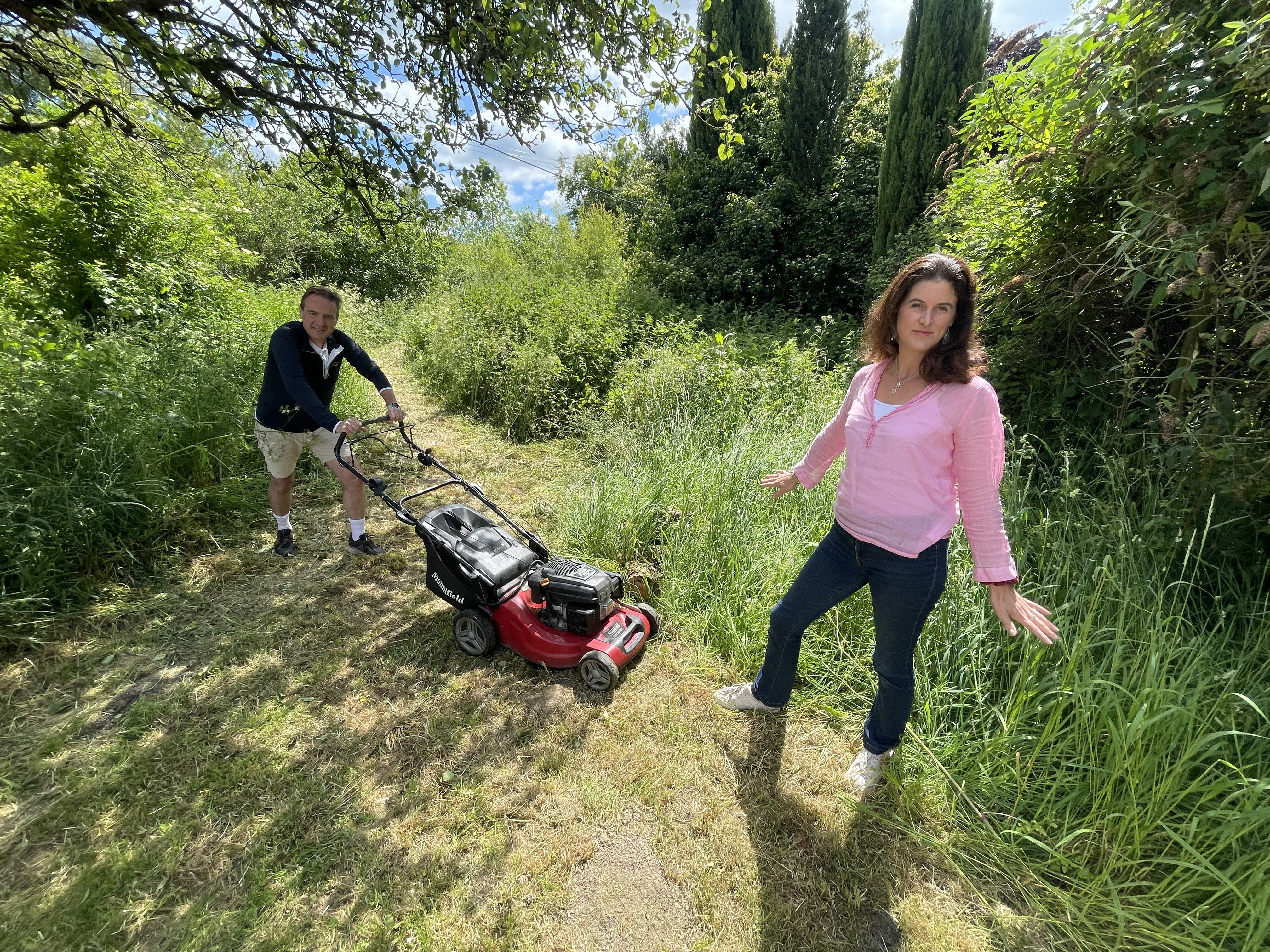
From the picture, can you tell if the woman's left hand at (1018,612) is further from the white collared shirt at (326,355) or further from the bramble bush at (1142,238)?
the white collared shirt at (326,355)

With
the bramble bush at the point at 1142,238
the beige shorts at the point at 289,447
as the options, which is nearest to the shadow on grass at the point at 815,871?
the bramble bush at the point at 1142,238

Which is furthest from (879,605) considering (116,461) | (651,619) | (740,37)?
(740,37)

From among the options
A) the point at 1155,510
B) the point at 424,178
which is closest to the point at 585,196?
the point at 424,178

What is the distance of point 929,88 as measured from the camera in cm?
717

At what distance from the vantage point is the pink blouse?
1.58 meters

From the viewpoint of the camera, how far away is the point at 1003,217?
3199mm

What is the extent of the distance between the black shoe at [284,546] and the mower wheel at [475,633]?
1759 mm

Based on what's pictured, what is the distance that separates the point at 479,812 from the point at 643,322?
6.39m

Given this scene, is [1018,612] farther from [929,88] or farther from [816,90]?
[816,90]

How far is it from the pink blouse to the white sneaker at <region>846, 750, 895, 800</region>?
37.7 inches

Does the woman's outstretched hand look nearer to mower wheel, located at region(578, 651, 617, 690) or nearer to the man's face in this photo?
mower wheel, located at region(578, 651, 617, 690)

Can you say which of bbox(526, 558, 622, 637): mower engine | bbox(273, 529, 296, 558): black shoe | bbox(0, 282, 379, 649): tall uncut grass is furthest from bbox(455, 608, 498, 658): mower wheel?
bbox(0, 282, 379, 649): tall uncut grass

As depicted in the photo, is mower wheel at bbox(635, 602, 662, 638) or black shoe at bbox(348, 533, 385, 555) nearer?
mower wheel at bbox(635, 602, 662, 638)

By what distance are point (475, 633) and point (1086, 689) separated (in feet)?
9.06
